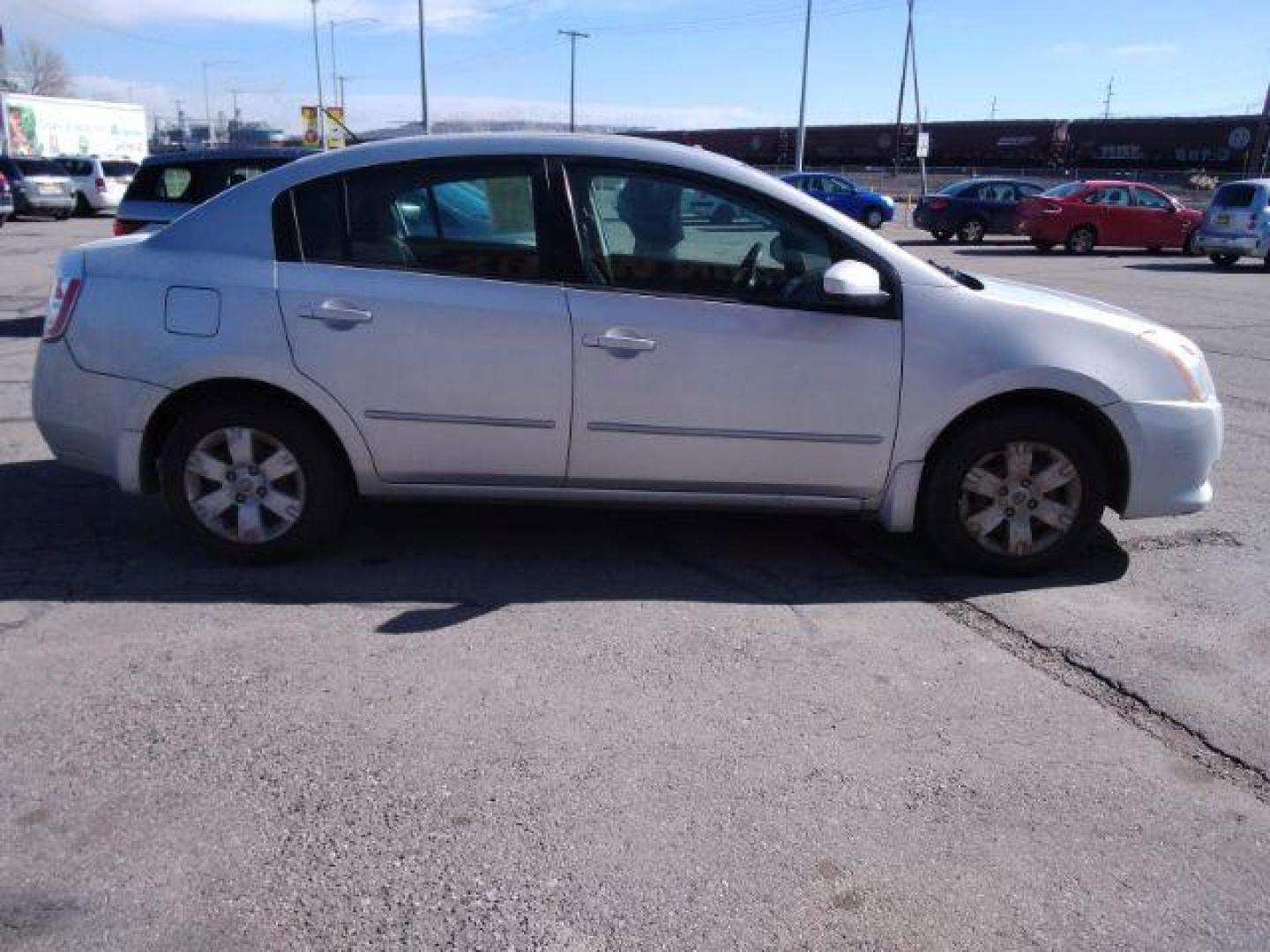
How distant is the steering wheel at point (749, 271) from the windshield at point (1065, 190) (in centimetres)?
2339

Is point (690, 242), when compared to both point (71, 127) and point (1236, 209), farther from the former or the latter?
point (71, 127)

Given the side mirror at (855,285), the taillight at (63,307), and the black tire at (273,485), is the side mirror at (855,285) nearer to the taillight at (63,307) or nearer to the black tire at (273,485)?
the black tire at (273,485)

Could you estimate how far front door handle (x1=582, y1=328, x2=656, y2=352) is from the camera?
4.28m

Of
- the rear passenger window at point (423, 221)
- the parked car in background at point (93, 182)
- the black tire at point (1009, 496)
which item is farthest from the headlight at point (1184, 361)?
the parked car in background at point (93, 182)

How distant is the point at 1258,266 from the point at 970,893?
24.8 meters

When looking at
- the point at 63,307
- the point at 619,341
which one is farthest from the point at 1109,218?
the point at 63,307

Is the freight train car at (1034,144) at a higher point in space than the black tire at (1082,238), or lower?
higher

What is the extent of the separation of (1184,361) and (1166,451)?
40 centimetres

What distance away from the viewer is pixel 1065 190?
1013 inches

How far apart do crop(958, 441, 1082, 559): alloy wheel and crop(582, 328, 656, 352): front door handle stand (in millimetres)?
1445

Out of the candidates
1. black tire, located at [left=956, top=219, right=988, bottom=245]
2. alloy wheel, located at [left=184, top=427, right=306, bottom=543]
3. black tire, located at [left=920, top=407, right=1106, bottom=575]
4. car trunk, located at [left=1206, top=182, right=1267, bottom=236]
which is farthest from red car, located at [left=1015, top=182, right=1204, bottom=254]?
alloy wheel, located at [left=184, top=427, right=306, bottom=543]

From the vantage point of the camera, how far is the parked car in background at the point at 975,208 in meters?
27.8

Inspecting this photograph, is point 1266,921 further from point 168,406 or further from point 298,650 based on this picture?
point 168,406

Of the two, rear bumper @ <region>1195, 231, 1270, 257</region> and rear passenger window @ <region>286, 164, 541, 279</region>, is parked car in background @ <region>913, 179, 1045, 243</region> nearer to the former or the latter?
rear bumper @ <region>1195, 231, 1270, 257</region>
